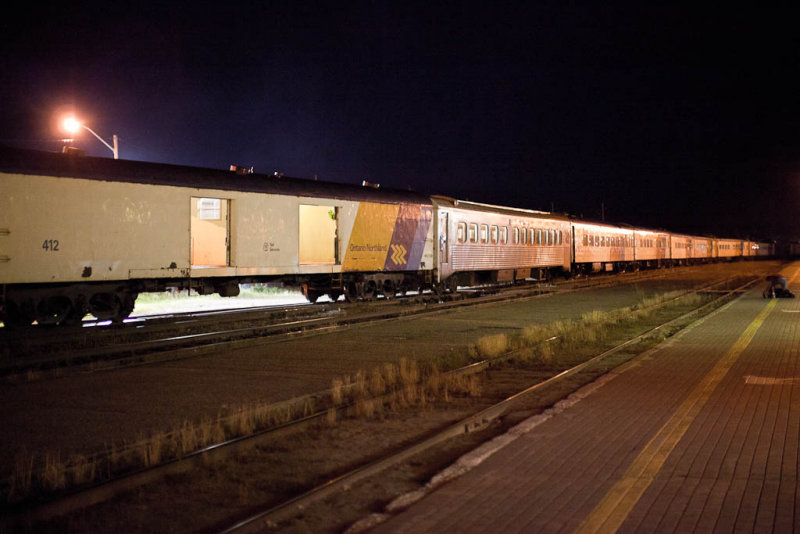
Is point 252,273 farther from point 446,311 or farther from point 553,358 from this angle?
point 553,358

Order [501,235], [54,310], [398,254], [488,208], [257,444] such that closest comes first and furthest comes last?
[257,444]
[54,310]
[398,254]
[488,208]
[501,235]

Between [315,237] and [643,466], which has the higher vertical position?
[315,237]

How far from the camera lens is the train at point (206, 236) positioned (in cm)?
1396

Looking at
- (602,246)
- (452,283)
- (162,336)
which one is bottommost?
(162,336)

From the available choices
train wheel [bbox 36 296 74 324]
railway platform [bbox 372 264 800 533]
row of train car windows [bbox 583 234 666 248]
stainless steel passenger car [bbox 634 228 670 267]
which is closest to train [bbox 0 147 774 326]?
train wheel [bbox 36 296 74 324]

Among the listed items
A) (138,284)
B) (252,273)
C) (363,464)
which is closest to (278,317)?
(252,273)

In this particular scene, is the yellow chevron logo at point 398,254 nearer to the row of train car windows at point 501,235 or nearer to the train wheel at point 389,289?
the train wheel at point 389,289

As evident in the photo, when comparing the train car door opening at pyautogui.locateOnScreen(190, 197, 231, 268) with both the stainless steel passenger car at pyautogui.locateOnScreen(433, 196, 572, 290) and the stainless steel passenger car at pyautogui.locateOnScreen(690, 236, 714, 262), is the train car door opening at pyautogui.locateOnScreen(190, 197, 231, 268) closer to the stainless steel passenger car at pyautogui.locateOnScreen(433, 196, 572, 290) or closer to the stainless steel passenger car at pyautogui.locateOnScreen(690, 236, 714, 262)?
the stainless steel passenger car at pyautogui.locateOnScreen(433, 196, 572, 290)

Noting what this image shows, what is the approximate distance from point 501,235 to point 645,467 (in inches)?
929

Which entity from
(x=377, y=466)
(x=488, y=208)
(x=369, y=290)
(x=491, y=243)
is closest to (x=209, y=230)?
(x=369, y=290)

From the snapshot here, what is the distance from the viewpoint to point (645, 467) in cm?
571

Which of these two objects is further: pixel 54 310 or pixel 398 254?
pixel 398 254

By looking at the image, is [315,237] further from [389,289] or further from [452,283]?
[452,283]

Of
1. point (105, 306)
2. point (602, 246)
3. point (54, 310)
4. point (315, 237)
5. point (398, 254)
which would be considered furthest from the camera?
point (602, 246)
